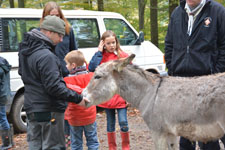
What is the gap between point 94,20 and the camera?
7930 mm

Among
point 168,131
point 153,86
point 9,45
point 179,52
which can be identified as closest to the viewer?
point 168,131

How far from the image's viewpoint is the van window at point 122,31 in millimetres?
8252

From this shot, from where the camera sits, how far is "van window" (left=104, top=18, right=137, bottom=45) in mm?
8252

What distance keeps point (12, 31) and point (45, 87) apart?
12.4 feet

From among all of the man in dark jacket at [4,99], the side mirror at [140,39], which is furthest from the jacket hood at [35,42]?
the side mirror at [140,39]

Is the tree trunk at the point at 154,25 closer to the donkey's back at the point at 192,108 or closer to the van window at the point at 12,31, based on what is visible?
the van window at the point at 12,31

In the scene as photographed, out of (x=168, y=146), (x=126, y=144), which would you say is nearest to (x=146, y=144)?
(x=126, y=144)

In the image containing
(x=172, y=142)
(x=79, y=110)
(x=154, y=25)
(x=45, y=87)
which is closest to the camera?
(x=45, y=87)

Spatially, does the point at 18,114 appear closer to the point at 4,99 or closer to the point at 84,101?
the point at 4,99

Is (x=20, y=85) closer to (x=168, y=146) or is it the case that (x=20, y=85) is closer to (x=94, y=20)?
(x=94, y=20)

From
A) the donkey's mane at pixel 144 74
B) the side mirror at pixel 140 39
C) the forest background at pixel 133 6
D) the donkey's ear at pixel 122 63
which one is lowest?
the donkey's mane at pixel 144 74

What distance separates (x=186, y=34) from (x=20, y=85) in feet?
14.0

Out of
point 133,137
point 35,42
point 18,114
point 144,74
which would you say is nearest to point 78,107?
point 144,74

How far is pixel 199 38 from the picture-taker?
381 cm
